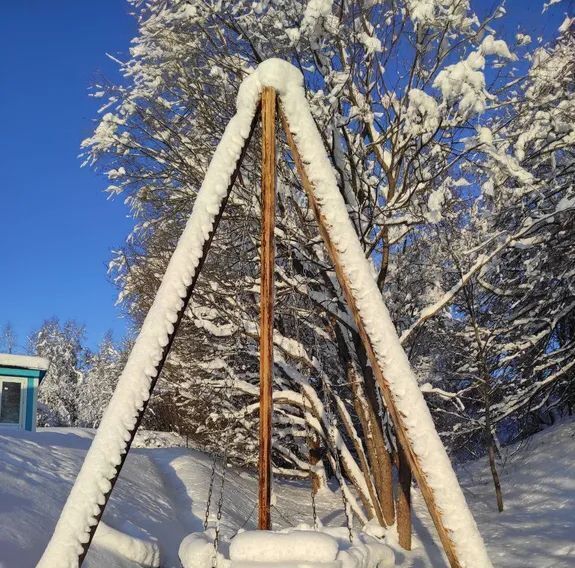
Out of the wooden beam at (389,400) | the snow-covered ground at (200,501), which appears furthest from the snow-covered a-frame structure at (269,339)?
the snow-covered ground at (200,501)

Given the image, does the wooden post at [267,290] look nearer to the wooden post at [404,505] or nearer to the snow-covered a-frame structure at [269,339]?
the snow-covered a-frame structure at [269,339]

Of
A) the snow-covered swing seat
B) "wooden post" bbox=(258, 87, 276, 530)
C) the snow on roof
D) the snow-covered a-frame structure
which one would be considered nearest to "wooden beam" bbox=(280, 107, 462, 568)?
the snow-covered a-frame structure

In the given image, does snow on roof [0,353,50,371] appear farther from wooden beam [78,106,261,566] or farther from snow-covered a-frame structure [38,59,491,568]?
snow-covered a-frame structure [38,59,491,568]

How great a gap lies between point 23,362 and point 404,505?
10.6 m

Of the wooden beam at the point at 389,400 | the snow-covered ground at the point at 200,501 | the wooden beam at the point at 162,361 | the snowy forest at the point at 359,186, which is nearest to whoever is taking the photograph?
the wooden beam at the point at 389,400

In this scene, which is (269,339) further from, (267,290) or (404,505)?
(404,505)

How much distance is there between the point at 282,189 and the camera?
8.47 metres

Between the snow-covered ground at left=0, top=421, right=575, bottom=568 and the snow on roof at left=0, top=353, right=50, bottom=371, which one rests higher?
the snow on roof at left=0, top=353, right=50, bottom=371

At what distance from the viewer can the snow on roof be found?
14.1 metres

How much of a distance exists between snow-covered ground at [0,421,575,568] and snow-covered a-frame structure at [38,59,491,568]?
125cm

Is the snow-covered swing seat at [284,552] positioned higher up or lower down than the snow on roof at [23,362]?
lower down

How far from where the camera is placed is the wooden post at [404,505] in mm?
7738

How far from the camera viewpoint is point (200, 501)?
9383mm

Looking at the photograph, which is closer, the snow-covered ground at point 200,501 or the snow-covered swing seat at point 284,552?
the snow-covered swing seat at point 284,552
